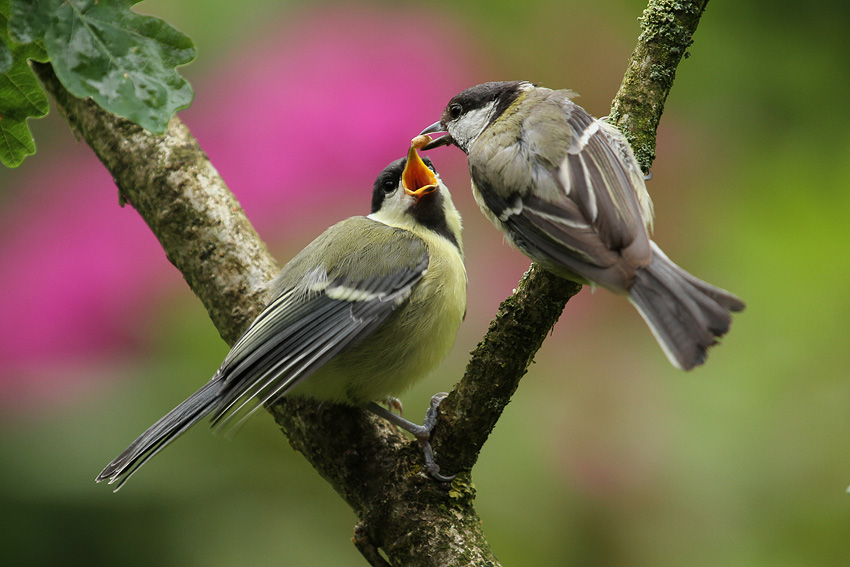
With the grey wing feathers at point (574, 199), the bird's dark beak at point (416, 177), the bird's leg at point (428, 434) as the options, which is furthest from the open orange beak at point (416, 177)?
the bird's leg at point (428, 434)

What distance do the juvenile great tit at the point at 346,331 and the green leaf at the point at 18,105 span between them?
2.12ft

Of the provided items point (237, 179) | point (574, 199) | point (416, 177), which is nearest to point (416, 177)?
point (416, 177)

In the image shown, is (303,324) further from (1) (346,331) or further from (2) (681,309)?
(2) (681,309)

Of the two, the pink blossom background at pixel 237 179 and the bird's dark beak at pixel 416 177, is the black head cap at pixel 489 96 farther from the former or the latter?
the pink blossom background at pixel 237 179

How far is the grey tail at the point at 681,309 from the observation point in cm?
132

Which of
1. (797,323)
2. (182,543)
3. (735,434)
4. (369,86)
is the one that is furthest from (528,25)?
(182,543)

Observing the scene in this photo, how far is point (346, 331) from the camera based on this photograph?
1823 mm

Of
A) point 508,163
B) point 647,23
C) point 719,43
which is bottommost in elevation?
point 719,43

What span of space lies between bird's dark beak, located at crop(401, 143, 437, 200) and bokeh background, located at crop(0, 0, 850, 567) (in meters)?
0.51

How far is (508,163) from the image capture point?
5.45 ft

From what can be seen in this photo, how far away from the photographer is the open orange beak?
7.20ft

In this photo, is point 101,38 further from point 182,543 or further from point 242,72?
point 242,72

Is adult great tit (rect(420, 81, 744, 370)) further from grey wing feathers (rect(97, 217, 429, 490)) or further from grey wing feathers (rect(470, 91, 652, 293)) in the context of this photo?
grey wing feathers (rect(97, 217, 429, 490))

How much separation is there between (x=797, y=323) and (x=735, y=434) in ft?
1.27
